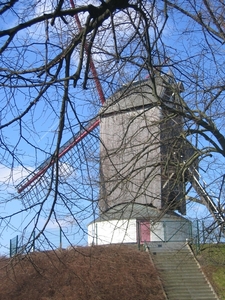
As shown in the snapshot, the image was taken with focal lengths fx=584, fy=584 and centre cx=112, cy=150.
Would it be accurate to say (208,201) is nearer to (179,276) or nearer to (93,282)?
(93,282)

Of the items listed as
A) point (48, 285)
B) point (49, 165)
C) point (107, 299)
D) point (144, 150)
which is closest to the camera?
point (49, 165)

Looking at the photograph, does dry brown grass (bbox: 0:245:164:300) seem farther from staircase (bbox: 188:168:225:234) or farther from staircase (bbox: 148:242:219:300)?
staircase (bbox: 188:168:225:234)

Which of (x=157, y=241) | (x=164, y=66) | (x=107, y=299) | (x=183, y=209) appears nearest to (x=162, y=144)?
(x=183, y=209)

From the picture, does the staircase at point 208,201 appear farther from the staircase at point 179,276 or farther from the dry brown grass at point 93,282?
the dry brown grass at point 93,282

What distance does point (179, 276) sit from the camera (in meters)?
20.6

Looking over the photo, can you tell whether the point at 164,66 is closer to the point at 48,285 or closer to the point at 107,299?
the point at 107,299

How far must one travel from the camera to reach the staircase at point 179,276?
18984mm

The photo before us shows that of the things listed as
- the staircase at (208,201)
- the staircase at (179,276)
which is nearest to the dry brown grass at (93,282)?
the staircase at (179,276)

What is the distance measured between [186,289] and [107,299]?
9.00ft

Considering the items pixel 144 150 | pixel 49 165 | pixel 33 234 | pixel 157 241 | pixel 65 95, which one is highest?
pixel 157 241

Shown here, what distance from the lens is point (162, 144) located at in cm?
918

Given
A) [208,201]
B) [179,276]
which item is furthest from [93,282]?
[208,201]

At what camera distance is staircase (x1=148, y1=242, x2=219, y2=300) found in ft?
62.3

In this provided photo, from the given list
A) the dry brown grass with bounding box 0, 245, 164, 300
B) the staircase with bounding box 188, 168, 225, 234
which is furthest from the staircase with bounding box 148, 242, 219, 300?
the staircase with bounding box 188, 168, 225, 234
